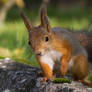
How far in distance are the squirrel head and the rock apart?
28 centimetres

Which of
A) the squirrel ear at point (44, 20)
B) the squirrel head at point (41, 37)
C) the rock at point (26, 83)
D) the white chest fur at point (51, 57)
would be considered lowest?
the rock at point (26, 83)

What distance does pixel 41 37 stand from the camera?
2.49m

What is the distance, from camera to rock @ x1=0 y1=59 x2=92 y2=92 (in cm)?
238

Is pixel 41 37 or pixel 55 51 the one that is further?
pixel 55 51

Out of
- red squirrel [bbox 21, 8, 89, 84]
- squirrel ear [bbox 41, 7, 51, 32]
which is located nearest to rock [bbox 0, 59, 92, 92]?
red squirrel [bbox 21, 8, 89, 84]

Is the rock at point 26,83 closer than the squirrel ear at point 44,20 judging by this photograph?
Yes

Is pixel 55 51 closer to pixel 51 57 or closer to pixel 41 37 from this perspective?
pixel 51 57

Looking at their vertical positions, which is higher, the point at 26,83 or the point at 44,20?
the point at 44,20

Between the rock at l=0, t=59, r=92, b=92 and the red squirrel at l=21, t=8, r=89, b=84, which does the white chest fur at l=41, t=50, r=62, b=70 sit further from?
the rock at l=0, t=59, r=92, b=92

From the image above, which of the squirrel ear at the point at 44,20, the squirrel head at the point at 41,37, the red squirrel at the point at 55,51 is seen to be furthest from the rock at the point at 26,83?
the squirrel ear at the point at 44,20

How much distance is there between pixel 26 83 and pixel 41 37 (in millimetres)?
416

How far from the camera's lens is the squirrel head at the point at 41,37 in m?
2.43

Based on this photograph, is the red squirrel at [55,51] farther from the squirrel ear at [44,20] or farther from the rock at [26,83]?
the rock at [26,83]

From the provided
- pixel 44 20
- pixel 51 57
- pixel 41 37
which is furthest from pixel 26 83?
pixel 44 20
